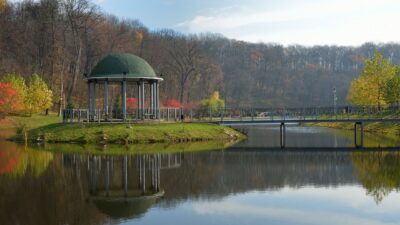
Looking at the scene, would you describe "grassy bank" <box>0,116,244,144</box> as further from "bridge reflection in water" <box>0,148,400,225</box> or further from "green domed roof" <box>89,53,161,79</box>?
"bridge reflection in water" <box>0,148,400,225</box>

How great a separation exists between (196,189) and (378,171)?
983cm

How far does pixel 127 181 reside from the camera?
18969 mm

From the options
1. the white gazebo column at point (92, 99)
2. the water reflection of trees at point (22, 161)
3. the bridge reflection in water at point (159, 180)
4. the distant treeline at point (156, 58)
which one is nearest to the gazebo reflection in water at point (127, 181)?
the bridge reflection in water at point (159, 180)

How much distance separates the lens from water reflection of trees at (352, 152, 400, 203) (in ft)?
58.2

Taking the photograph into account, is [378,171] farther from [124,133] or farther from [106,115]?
[106,115]

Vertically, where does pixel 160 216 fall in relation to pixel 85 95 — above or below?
below

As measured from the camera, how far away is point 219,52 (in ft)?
474

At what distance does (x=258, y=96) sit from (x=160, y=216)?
414 feet

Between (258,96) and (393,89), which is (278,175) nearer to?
(393,89)

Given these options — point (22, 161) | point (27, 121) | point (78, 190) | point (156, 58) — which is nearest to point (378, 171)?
point (78, 190)

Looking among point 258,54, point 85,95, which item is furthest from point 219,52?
point 85,95

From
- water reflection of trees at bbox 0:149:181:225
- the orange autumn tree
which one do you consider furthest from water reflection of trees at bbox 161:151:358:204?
the orange autumn tree

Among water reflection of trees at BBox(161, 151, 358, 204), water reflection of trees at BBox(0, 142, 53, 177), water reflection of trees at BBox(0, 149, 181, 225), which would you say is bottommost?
water reflection of trees at BBox(161, 151, 358, 204)

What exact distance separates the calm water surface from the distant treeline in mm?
33399
